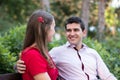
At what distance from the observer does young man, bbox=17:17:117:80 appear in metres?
4.51

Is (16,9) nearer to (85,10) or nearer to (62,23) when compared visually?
(62,23)

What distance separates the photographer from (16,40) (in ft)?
18.1

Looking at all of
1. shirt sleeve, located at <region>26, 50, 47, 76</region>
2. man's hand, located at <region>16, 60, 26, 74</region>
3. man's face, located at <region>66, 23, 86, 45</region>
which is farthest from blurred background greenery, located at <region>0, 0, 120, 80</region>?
shirt sleeve, located at <region>26, 50, 47, 76</region>

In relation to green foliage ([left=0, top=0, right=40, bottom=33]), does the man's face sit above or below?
above

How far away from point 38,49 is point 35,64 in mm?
191

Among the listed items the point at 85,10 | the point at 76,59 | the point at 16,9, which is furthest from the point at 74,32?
the point at 16,9

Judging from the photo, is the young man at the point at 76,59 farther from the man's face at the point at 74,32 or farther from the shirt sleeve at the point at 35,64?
the shirt sleeve at the point at 35,64

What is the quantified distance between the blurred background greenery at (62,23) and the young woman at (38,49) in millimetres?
1052

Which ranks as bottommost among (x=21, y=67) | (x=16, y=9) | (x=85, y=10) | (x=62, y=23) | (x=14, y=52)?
(x=62, y=23)

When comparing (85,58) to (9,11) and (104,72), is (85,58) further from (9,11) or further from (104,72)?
(9,11)

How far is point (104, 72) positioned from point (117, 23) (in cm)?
2764

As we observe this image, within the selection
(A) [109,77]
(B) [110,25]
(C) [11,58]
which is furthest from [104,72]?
(B) [110,25]

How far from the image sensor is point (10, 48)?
531cm

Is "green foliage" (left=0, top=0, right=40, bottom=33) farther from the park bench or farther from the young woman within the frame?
the young woman
